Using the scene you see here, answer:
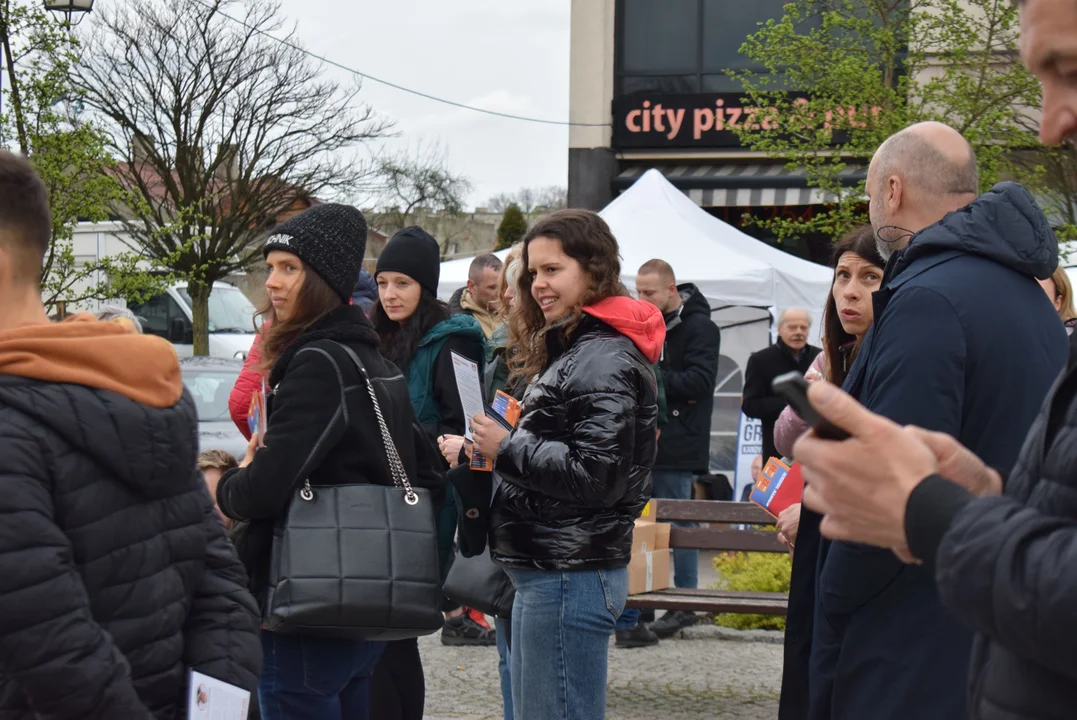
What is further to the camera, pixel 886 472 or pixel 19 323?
pixel 19 323

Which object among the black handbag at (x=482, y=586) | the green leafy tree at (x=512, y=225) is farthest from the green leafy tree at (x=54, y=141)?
the green leafy tree at (x=512, y=225)

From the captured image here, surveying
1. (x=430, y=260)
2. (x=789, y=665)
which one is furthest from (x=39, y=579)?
(x=430, y=260)

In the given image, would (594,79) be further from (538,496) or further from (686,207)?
(538,496)

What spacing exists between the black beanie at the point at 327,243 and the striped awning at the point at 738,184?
16225mm

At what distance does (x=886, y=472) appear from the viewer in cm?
140

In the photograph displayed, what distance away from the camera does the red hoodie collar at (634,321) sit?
3.70m

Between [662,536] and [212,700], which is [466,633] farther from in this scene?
[212,700]

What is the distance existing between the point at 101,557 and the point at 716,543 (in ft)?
16.5

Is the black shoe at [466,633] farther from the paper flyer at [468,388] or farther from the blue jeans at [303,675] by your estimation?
the blue jeans at [303,675]

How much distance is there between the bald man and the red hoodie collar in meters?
1.00

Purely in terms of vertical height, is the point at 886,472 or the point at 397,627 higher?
the point at 886,472

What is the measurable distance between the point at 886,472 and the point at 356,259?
8.68 ft

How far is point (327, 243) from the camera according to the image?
372 centimetres

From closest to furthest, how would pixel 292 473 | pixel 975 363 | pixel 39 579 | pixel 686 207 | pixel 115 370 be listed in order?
pixel 39 579 < pixel 115 370 < pixel 975 363 < pixel 292 473 < pixel 686 207
